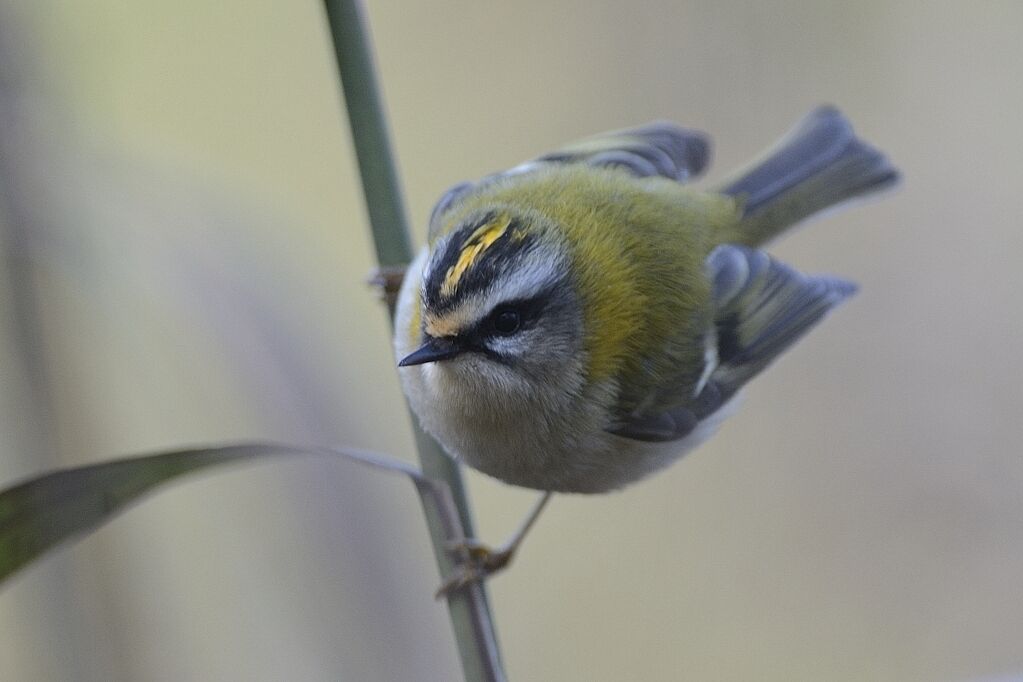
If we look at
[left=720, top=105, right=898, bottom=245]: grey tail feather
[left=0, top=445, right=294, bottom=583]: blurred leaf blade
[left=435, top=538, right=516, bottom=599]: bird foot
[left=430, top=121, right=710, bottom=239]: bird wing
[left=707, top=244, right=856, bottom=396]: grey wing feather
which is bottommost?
[left=435, top=538, right=516, bottom=599]: bird foot

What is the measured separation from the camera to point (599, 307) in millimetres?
1457

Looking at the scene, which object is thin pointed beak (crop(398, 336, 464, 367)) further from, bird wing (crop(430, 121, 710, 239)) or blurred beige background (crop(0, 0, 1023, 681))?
blurred beige background (crop(0, 0, 1023, 681))

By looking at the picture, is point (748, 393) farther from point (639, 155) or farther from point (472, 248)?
point (472, 248)

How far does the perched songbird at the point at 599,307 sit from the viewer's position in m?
1.32

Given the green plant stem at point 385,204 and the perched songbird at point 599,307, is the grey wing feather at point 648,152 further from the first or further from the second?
the green plant stem at point 385,204

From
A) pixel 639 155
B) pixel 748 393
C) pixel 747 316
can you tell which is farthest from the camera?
pixel 748 393

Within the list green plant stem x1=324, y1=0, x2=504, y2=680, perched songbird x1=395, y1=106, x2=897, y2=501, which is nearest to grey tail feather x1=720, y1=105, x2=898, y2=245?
perched songbird x1=395, y1=106, x2=897, y2=501

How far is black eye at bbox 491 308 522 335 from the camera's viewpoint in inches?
51.1

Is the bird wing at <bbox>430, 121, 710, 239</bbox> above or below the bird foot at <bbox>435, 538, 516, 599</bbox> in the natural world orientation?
above

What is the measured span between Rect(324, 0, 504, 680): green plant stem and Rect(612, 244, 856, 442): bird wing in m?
0.57

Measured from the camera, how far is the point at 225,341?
1562 mm

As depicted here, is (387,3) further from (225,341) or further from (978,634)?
(978,634)

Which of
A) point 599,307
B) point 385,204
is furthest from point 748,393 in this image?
point 385,204

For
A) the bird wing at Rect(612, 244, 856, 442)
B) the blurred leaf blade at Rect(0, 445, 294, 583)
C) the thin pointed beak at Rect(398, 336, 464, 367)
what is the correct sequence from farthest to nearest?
the bird wing at Rect(612, 244, 856, 442), the thin pointed beak at Rect(398, 336, 464, 367), the blurred leaf blade at Rect(0, 445, 294, 583)
